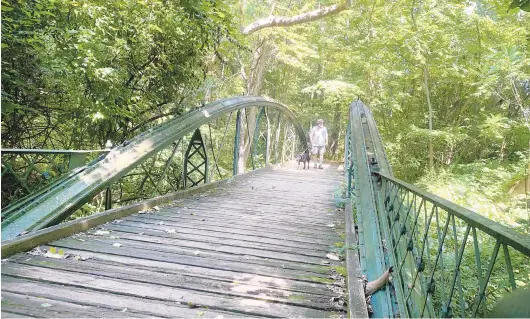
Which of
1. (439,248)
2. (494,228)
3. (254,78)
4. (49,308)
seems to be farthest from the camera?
(254,78)

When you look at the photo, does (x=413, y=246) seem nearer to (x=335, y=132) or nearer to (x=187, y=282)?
(x=187, y=282)

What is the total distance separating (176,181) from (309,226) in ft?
11.9

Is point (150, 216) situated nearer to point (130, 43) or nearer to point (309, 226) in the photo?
point (309, 226)

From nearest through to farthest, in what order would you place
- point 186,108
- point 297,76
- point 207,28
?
1. point 207,28
2. point 186,108
3. point 297,76

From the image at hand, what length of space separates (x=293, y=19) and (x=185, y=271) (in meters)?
9.13

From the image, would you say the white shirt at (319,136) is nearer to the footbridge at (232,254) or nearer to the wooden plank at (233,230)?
the footbridge at (232,254)

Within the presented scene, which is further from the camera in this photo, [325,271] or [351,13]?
[351,13]

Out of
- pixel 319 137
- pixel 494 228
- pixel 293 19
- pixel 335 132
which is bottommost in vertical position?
pixel 494 228

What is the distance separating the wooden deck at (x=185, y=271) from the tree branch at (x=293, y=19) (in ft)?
22.8

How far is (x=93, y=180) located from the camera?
11.8 feet

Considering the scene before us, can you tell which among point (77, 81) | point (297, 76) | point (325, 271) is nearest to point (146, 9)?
point (77, 81)

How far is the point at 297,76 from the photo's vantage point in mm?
20062

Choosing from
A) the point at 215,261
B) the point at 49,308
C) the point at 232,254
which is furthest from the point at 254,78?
the point at 49,308

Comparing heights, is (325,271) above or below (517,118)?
below
